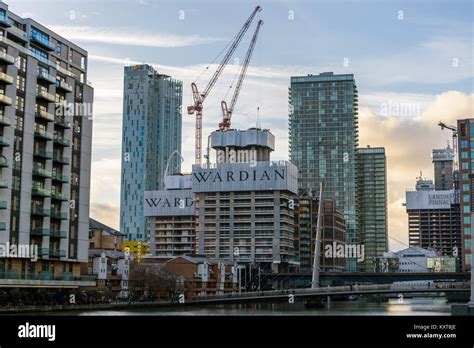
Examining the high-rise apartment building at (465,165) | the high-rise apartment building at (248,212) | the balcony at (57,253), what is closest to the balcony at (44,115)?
the balcony at (57,253)

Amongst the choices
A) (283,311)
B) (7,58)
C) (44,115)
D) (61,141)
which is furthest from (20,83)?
(283,311)

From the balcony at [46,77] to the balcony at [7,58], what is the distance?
4.92 metres

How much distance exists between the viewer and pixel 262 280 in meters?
166

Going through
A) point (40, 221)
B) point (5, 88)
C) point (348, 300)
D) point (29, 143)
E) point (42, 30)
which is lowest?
point (348, 300)

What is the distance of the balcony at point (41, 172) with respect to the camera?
73062mm

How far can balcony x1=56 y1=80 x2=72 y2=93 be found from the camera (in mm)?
77838

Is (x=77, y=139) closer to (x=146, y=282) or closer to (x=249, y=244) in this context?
(x=146, y=282)

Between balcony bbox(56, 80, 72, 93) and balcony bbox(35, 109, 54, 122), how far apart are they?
3.81 m

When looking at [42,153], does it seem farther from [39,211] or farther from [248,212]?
[248,212]

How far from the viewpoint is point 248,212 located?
187m

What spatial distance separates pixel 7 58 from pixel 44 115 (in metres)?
7.37
